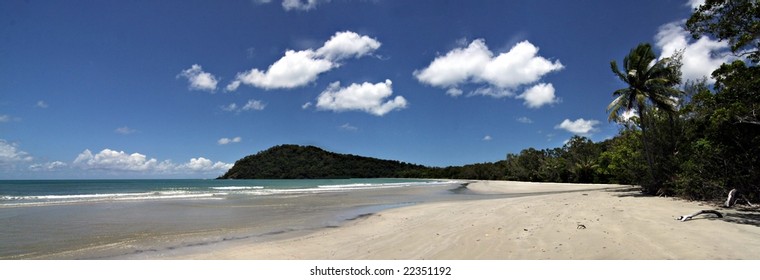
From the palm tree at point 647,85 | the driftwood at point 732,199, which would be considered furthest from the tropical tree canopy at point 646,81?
the driftwood at point 732,199

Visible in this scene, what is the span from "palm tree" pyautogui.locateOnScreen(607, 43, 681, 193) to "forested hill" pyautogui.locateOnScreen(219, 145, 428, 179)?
136m

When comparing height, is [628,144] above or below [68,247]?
above

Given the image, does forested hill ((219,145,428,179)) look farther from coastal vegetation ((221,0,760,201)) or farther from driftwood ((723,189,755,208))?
driftwood ((723,189,755,208))

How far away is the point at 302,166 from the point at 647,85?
5895 inches

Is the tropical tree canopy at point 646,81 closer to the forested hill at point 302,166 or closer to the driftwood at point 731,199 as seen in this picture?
the driftwood at point 731,199

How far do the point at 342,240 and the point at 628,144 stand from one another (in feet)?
78.3

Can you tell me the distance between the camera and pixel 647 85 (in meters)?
20.0

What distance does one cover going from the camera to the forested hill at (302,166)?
157500mm

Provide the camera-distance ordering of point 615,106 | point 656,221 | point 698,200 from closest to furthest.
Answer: point 656,221 < point 698,200 < point 615,106

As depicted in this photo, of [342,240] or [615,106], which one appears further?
[615,106]

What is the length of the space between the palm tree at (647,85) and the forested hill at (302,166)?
447ft

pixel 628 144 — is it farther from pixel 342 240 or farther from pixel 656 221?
pixel 342 240
